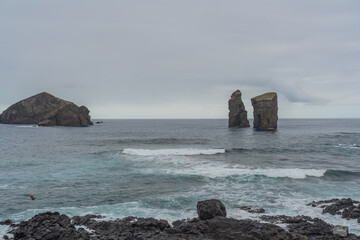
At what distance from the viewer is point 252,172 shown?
31156mm

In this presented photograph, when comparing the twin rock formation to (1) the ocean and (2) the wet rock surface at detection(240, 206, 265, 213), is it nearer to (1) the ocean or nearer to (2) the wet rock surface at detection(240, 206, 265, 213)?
(1) the ocean

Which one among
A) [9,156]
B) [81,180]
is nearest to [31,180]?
[81,180]

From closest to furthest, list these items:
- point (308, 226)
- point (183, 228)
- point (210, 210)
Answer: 1. point (183, 228)
2. point (308, 226)
3. point (210, 210)

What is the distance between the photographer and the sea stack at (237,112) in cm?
10654

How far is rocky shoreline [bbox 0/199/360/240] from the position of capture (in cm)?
1304

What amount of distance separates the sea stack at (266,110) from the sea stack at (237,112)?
900 centimetres

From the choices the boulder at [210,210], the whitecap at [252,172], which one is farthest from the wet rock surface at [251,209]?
the whitecap at [252,172]

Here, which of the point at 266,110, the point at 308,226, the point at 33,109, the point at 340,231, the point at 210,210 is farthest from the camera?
the point at 33,109

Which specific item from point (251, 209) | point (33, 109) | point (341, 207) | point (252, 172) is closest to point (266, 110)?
point (252, 172)

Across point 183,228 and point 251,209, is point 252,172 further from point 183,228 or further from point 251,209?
point 183,228

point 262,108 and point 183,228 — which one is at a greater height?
point 262,108

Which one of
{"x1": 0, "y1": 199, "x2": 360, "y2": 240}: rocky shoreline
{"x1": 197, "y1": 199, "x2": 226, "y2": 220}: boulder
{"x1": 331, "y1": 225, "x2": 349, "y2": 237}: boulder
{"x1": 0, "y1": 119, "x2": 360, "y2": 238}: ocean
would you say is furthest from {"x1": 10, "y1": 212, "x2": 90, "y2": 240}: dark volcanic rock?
{"x1": 331, "y1": 225, "x2": 349, "y2": 237}: boulder

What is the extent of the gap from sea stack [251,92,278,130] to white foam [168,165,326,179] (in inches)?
2562

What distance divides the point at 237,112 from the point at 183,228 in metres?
99.5
